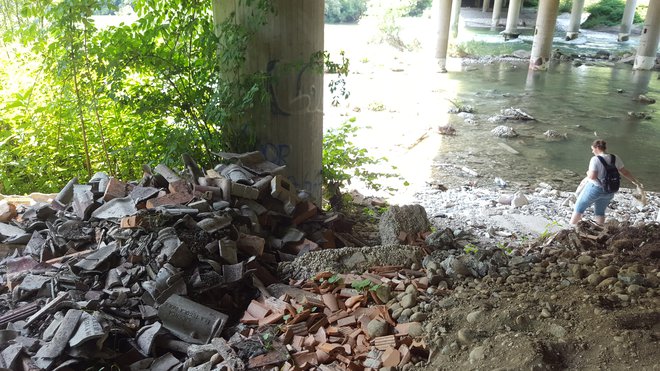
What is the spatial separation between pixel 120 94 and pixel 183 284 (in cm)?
356

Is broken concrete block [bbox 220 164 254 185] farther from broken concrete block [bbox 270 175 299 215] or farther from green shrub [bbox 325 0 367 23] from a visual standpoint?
green shrub [bbox 325 0 367 23]

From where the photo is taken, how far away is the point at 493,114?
18.0 m

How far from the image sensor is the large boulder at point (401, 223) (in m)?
6.19

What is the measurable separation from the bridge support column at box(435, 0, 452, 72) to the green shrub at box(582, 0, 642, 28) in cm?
3908

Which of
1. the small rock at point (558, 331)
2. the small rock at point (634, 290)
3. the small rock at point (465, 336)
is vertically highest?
the small rock at point (558, 331)

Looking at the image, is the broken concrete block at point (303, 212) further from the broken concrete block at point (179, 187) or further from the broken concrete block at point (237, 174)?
the broken concrete block at point (179, 187)

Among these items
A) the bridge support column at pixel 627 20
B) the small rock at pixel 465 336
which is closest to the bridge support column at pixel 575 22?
the bridge support column at pixel 627 20

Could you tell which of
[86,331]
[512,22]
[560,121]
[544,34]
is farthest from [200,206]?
[512,22]

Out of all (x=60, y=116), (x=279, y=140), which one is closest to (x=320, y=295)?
(x=279, y=140)

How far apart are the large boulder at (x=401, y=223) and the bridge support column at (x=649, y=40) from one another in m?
29.0

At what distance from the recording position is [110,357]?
11.1 ft

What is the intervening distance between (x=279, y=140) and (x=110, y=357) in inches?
151

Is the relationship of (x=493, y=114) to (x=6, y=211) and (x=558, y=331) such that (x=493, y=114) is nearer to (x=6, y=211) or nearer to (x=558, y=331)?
(x=558, y=331)

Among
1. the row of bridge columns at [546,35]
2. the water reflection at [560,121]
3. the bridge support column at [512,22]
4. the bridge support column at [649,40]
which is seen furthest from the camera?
the bridge support column at [512,22]
